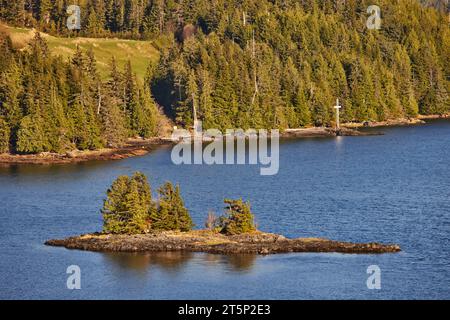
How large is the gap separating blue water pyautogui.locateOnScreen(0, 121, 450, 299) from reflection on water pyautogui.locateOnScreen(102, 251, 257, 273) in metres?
0.07

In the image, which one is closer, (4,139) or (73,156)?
(73,156)

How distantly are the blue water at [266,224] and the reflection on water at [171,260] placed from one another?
73 mm

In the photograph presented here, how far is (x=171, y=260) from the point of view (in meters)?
69.9

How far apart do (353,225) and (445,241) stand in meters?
9.05

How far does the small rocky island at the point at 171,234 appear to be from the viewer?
7231 cm

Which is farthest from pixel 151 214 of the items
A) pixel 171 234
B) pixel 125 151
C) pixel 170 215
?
pixel 125 151

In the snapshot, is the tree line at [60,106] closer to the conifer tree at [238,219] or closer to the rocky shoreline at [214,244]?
the rocky shoreline at [214,244]

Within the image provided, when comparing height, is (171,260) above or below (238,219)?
below

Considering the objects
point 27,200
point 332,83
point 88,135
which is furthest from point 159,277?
point 332,83

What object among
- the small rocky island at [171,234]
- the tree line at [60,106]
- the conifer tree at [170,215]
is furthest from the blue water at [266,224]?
the tree line at [60,106]

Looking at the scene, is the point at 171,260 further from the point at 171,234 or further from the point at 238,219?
the point at 238,219

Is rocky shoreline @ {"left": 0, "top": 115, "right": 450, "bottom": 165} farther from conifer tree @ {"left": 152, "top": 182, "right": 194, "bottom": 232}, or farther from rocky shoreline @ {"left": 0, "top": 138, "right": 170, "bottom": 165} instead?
conifer tree @ {"left": 152, "top": 182, "right": 194, "bottom": 232}

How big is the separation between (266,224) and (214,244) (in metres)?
12.2
